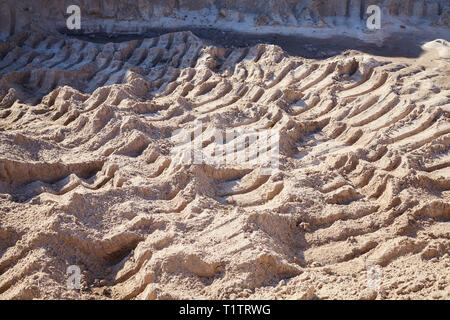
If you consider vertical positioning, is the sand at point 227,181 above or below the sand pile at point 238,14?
below

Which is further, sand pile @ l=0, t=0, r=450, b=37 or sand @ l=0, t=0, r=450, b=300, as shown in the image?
sand pile @ l=0, t=0, r=450, b=37

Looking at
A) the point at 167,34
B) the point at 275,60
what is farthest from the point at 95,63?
the point at 275,60

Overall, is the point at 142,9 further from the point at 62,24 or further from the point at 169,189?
the point at 169,189

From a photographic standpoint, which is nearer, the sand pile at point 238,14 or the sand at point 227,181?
the sand at point 227,181

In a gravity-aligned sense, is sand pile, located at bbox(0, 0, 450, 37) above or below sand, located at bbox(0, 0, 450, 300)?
above

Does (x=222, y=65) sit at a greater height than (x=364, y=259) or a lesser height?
greater

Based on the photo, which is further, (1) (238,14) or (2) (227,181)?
(1) (238,14)

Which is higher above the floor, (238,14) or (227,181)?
(238,14)
